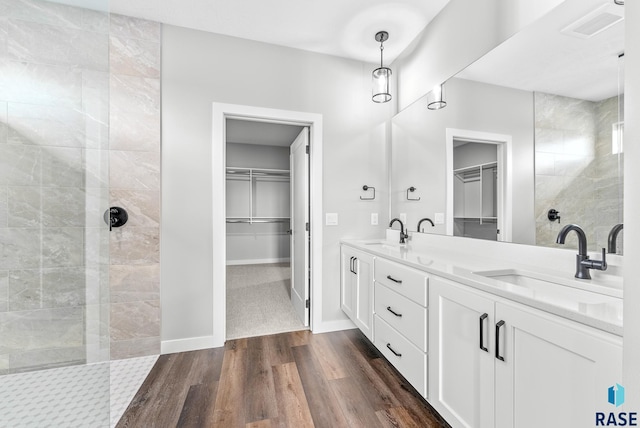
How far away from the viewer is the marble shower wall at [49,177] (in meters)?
0.92

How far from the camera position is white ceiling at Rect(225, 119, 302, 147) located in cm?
423

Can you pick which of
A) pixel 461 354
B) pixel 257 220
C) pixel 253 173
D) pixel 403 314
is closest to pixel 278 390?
pixel 403 314

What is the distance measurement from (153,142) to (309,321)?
2078mm

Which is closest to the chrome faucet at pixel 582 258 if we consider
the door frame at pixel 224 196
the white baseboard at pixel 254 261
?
the door frame at pixel 224 196

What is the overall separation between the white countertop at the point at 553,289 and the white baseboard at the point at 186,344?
1697 mm

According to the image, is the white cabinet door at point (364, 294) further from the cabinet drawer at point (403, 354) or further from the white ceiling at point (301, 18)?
the white ceiling at point (301, 18)

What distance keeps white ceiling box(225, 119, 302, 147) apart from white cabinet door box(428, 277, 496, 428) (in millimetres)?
3447

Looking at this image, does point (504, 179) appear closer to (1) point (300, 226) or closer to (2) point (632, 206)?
(2) point (632, 206)

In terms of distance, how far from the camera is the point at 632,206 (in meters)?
0.50

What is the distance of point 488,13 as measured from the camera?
171 centimetres

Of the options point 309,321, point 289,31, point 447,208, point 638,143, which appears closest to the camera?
point 638,143

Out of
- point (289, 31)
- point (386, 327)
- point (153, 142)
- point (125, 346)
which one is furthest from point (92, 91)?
point (386, 327)

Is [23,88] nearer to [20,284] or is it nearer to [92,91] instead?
[92,91]

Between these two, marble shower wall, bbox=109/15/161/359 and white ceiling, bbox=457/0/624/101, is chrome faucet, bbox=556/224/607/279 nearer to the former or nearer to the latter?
white ceiling, bbox=457/0/624/101
